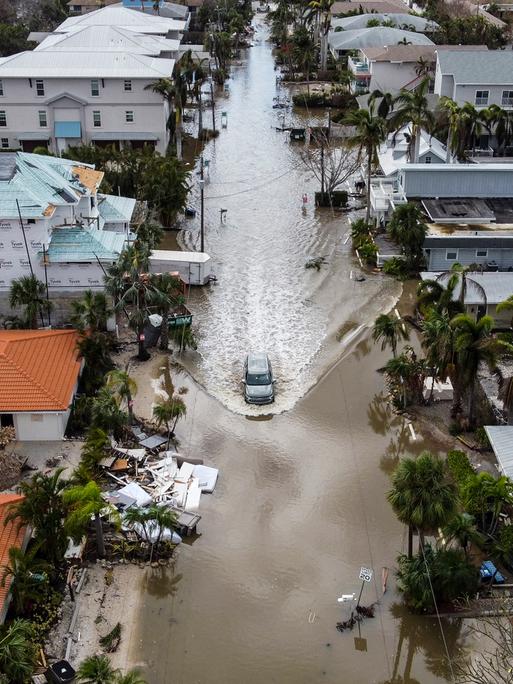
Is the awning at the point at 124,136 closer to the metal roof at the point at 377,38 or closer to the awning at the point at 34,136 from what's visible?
the awning at the point at 34,136

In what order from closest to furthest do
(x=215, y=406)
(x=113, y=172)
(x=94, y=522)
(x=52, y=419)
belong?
1. (x=94, y=522)
2. (x=52, y=419)
3. (x=215, y=406)
4. (x=113, y=172)

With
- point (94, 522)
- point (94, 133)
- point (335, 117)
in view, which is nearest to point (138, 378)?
point (94, 522)

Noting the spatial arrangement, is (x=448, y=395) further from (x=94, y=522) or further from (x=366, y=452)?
(x=94, y=522)

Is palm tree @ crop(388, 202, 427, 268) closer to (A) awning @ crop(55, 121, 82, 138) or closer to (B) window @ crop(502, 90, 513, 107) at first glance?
(B) window @ crop(502, 90, 513, 107)

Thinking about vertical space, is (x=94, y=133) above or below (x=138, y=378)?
above

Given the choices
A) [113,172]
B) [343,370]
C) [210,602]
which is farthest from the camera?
[113,172]

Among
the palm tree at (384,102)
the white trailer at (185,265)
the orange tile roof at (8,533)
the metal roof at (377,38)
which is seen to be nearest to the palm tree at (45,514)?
the orange tile roof at (8,533)
